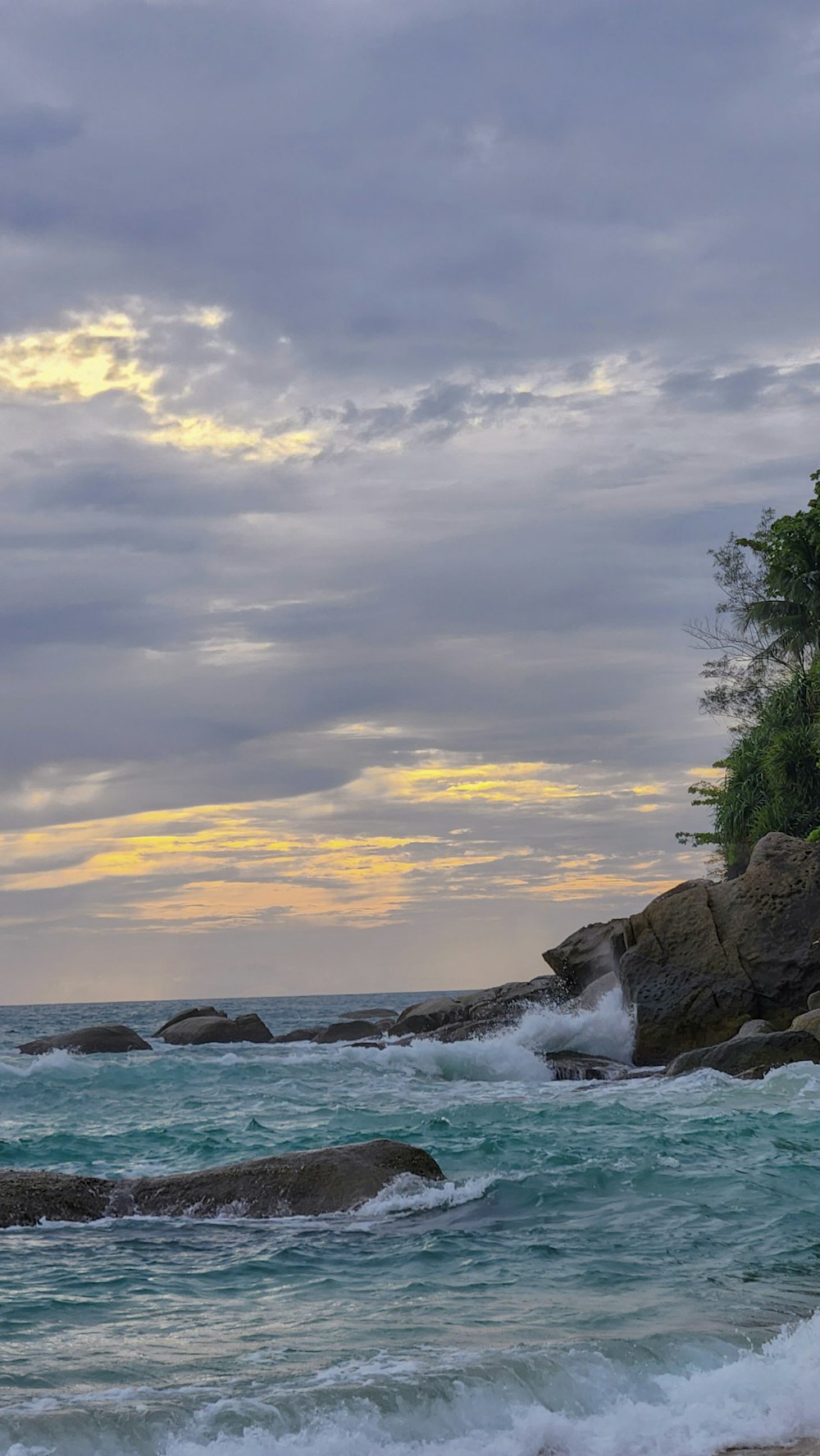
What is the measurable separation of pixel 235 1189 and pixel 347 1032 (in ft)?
99.5

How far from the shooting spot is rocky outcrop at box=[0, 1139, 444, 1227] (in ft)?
38.1

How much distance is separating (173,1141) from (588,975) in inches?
623

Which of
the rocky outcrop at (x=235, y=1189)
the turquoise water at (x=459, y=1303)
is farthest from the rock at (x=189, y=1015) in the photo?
the rocky outcrop at (x=235, y=1189)

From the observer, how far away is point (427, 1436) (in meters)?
6.45

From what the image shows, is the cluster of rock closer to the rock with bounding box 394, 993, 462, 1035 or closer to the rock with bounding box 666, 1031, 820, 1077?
the rock with bounding box 666, 1031, 820, 1077

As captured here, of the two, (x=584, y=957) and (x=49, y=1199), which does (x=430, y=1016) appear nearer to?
(x=584, y=957)

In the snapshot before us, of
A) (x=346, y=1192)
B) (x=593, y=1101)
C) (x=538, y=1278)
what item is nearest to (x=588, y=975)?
(x=593, y=1101)

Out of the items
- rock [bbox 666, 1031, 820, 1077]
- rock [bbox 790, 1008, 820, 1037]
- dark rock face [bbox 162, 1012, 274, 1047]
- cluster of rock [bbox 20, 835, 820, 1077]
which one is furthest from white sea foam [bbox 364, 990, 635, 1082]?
dark rock face [bbox 162, 1012, 274, 1047]

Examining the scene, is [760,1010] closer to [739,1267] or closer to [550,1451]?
[739,1267]

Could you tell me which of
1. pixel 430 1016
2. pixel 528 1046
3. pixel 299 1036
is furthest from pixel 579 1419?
pixel 299 1036

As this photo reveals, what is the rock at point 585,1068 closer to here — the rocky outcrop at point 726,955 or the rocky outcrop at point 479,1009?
the rocky outcrop at point 726,955

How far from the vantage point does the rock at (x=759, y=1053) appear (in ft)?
66.1

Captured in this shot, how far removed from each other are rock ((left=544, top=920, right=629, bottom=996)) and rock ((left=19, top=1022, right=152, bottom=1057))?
41.3 ft

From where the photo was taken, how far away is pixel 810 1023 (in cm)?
2062
